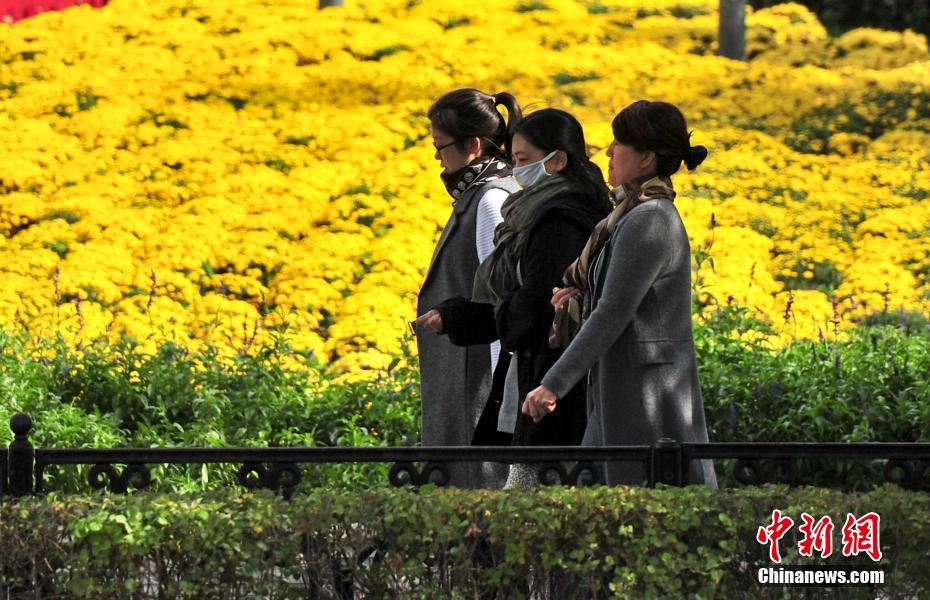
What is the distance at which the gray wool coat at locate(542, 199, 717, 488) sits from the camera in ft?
14.1

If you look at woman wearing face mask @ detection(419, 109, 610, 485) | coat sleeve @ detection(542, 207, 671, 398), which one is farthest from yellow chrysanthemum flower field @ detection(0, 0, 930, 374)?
coat sleeve @ detection(542, 207, 671, 398)

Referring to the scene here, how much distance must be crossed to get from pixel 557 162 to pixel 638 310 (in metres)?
0.53

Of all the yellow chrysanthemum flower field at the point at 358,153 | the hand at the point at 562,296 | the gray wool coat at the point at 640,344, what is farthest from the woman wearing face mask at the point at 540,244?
the yellow chrysanthemum flower field at the point at 358,153

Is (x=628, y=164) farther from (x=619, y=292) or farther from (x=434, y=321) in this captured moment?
(x=434, y=321)

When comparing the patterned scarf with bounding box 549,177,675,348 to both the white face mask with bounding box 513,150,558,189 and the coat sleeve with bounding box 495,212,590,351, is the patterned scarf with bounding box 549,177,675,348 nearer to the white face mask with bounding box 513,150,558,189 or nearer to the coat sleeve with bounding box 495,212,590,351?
the coat sleeve with bounding box 495,212,590,351

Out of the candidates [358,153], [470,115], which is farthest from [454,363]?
[358,153]

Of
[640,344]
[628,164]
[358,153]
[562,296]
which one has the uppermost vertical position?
[358,153]

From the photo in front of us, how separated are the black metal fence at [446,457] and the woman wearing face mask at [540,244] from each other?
0.29 metres

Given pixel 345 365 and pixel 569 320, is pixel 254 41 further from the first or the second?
pixel 569 320

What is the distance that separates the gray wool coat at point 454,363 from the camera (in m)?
5.09

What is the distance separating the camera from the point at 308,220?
12219mm

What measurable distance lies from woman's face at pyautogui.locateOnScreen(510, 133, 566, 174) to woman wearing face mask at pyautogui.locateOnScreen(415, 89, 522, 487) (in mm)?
309

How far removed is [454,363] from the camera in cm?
513

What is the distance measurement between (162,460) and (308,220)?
8018 mm
